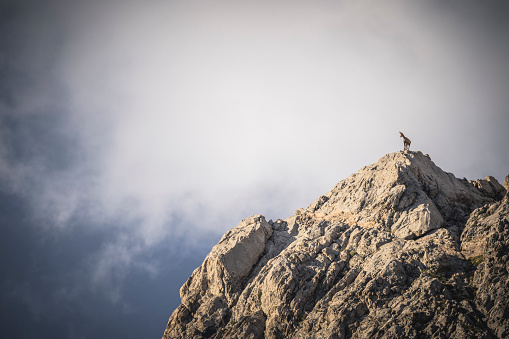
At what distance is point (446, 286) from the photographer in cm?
5275

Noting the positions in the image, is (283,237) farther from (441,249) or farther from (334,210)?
(441,249)

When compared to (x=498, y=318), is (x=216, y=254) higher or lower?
higher

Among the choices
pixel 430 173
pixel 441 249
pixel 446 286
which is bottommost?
pixel 446 286

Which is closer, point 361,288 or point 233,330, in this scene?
point 361,288

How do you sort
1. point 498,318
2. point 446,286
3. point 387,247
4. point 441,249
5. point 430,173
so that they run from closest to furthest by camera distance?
point 498,318, point 446,286, point 441,249, point 387,247, point 430,173

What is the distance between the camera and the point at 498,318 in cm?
4441

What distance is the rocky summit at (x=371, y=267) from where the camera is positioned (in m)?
48.9

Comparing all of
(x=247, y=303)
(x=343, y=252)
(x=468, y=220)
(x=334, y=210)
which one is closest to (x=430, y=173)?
(x=468, y=220)

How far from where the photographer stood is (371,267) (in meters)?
59.9

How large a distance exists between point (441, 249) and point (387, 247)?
352 inches

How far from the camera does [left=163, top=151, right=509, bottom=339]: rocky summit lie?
4894cm

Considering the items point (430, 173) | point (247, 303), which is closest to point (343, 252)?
point (247, 303)

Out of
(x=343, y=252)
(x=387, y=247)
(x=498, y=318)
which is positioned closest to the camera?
(x=498, y=318)

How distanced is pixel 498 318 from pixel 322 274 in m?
27.2
